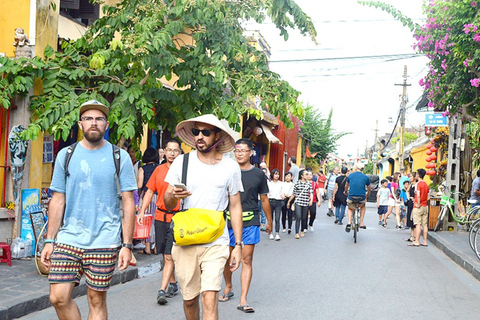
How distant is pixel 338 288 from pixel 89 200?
5.17 metres

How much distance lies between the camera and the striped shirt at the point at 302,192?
15.7 meters

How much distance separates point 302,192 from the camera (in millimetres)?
15875

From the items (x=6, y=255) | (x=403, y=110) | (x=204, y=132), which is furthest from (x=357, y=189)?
(x=403, y=110)

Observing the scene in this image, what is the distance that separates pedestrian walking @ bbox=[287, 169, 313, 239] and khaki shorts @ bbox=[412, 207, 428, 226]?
105 inches

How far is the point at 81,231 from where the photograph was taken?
4.39m

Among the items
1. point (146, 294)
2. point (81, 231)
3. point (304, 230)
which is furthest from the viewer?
point (304, 230)

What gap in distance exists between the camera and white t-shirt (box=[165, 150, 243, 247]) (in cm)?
480

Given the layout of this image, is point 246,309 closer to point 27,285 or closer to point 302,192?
point 27,285

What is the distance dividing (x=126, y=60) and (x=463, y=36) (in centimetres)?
716

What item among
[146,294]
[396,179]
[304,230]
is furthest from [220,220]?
[396,179]

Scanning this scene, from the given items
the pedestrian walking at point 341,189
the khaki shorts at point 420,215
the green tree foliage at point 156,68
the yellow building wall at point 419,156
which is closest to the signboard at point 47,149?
the green tree foliage at point 156,68

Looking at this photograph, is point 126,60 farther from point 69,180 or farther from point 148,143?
point 148,143

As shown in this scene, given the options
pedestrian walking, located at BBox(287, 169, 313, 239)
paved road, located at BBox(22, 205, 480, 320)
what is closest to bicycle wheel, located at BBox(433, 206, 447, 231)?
paved road, located at BBox(22, 205, 480, 320)

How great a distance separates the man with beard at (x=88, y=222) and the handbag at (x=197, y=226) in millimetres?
384
